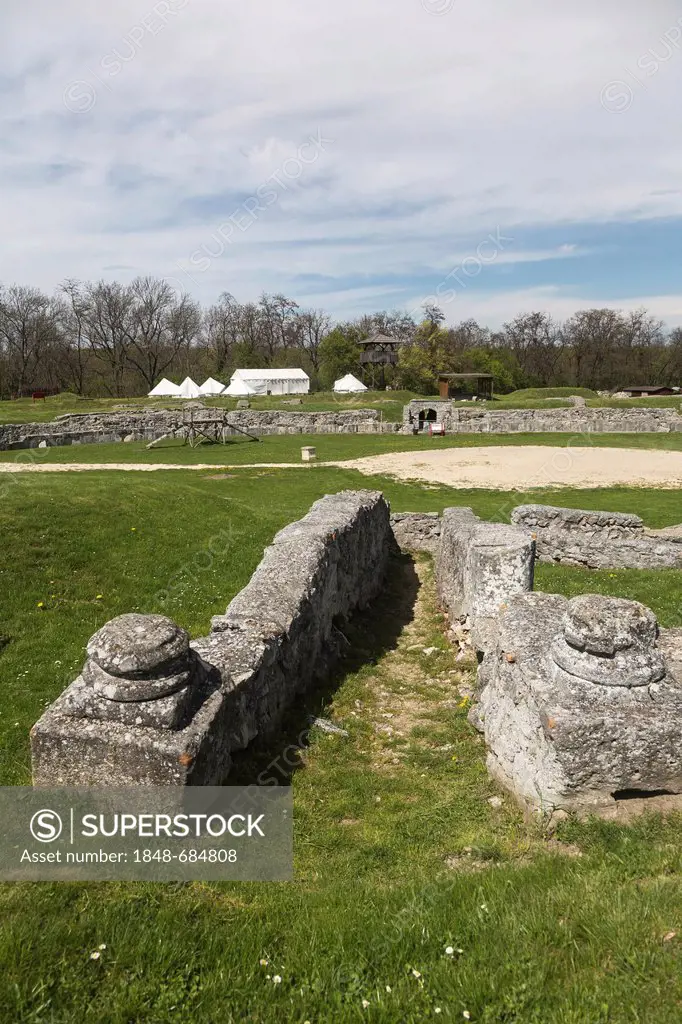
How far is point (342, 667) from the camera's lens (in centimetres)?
838

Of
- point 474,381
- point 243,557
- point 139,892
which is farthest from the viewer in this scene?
point 474,381

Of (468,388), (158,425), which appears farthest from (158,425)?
(468,388)

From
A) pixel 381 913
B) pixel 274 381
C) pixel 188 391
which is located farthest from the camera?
pixel 274 381

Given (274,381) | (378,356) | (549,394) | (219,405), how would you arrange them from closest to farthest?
(219,405) → (549,394) → (274,381) → (378,356)

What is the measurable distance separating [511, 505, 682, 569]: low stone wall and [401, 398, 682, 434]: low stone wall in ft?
92.5

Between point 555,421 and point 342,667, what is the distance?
39.1 m

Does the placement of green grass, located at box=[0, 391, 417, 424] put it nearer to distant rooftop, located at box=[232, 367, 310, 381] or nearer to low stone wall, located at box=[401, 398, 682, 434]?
low stone wall, located at box=[401, 398, 682, 434]

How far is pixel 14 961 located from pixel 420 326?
2929 inches

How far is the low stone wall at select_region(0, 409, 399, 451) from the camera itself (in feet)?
121

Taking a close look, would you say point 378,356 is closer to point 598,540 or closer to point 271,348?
point 271,348

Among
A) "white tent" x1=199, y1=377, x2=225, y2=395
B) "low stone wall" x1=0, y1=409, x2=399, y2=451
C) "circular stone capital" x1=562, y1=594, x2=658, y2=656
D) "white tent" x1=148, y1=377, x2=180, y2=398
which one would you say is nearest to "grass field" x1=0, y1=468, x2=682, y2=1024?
"circular stone capital" x1=562, y1=594, x2=658, y2=656

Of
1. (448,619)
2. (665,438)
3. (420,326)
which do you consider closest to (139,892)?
(448,619)

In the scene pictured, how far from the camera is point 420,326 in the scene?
7306 cm

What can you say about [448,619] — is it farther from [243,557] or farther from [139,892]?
[139,892]
